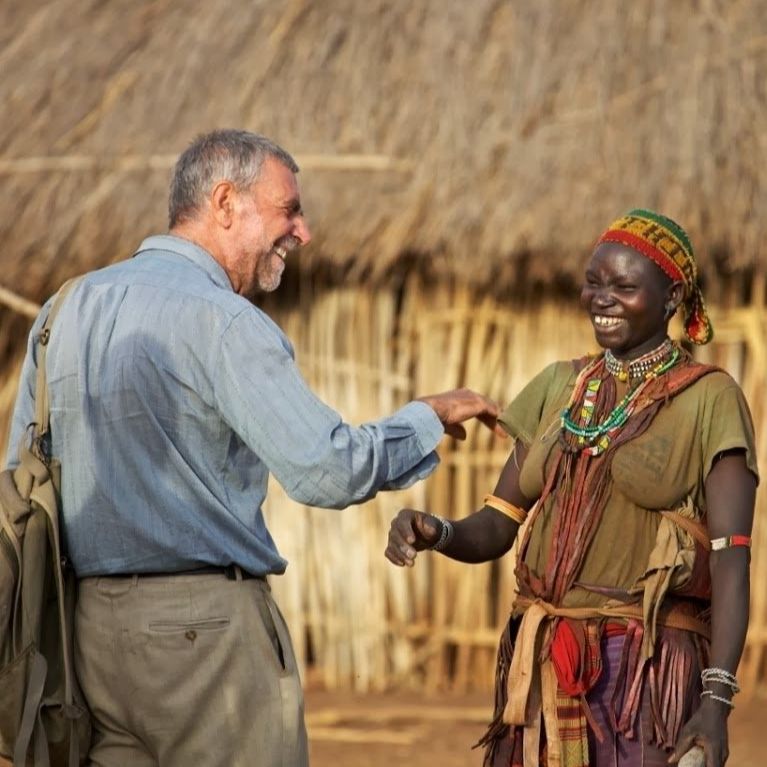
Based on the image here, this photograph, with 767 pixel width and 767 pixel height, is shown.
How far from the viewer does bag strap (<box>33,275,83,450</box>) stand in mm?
3529

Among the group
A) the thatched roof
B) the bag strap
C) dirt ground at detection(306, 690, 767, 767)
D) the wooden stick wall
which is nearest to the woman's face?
the bag strap

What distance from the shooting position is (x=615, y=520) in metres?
3.61

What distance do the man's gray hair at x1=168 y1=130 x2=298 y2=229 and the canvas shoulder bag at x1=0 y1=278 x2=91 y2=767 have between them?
0.41 metres

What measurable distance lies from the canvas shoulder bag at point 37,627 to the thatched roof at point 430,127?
14.8 ft

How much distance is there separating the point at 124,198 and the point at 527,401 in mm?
4890

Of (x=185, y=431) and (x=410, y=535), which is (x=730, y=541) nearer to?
(x=410, y=535)

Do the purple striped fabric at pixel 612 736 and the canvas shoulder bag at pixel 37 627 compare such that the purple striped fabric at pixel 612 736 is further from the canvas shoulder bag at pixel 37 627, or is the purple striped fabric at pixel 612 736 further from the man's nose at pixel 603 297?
the canvas shoulder bag at pixel 37 627

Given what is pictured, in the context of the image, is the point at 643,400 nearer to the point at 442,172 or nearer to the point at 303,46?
the point at 442,172

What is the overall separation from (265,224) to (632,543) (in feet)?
3.51

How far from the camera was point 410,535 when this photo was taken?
366 cm

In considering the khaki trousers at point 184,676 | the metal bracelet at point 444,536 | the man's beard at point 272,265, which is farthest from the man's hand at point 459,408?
the khaki trousers at point 184,676

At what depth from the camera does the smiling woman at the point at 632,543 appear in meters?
3.50

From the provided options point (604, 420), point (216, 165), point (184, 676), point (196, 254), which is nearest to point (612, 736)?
point (604, 420)

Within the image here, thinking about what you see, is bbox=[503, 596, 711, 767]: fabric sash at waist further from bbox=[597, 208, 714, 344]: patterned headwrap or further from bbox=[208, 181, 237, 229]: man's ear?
bbox=[208, 181, 237, 229]: man's ear
